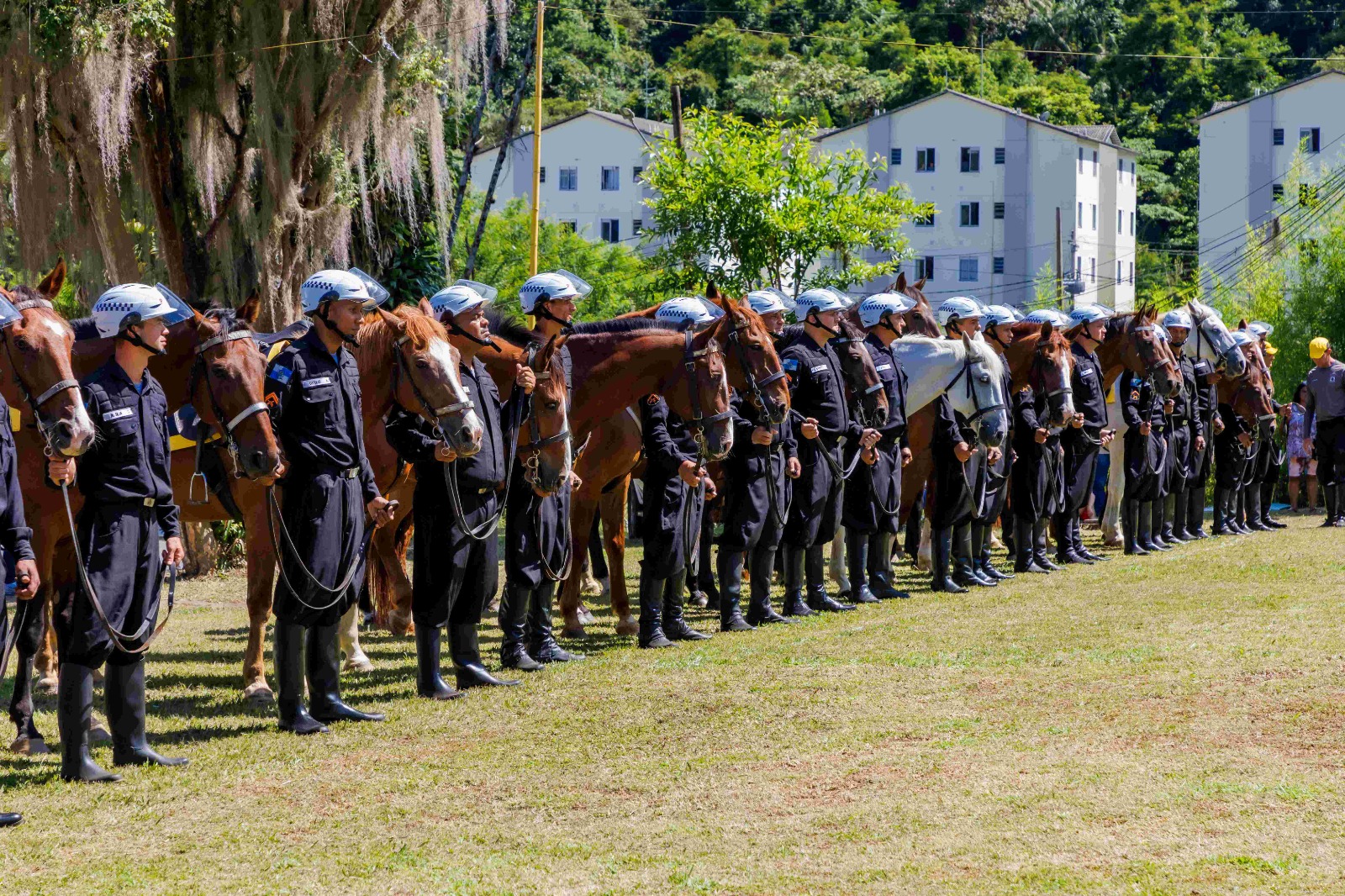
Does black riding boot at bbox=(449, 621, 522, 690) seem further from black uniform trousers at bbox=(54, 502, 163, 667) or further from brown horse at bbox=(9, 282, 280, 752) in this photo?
black uniform trousers at bbox=(54, 502, 163, 667)

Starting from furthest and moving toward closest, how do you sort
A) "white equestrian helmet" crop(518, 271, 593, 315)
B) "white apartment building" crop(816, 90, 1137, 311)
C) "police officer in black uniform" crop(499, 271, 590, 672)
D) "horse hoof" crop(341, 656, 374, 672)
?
"white apartment building" crop(816, 90, 1137, 311) < "horse hoof" crop(341, 656, 374, 672) < "white equestrian helmet" crop(518, 271, 593, 315) < "police officer in black uniform" crop(499, 271, 590, 672)

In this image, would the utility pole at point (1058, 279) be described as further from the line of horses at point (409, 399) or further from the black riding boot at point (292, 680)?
the black riding boot at point (292, 680)

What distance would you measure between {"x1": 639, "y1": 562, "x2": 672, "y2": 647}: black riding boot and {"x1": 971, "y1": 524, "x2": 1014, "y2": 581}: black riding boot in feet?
15.4

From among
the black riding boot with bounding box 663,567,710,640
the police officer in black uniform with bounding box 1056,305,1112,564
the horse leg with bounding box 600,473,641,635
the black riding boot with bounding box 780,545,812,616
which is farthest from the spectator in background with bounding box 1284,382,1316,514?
the black riding boot with bounding box 663,567,710,640

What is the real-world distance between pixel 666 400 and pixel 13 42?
25.1 feet

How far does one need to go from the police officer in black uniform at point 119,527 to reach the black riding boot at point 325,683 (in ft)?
3.93

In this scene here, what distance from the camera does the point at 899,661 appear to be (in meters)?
10.5

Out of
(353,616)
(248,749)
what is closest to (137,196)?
(353,616)

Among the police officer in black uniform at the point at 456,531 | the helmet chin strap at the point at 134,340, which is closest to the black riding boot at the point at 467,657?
the police officer in black uniform at the point at 456,531

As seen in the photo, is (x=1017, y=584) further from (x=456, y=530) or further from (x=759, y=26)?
(x=759, y=26)

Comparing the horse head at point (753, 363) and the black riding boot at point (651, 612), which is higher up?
the horse head at point (753, 363)

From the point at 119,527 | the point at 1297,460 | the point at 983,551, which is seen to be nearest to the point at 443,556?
the point at 119,527

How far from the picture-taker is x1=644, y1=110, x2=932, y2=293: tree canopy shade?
34531 millimetres

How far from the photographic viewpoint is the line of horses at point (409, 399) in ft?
26.8
